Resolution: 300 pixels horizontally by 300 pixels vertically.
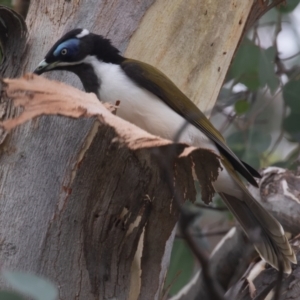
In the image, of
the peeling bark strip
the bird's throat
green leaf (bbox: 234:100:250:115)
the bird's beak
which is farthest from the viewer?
green leaf (bbox: 234:100:250:115)

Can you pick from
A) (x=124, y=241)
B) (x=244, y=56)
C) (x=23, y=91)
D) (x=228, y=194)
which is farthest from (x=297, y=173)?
(x=23, y=91)

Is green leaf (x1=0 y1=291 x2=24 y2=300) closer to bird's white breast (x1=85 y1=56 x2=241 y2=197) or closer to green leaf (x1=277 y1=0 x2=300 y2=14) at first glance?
bird's white breast (x1=85 y1=56 x2=241 y2=197)

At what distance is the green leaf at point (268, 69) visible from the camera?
12.3 feet

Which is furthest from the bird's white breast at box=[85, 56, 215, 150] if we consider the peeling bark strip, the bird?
the peeling bark strip

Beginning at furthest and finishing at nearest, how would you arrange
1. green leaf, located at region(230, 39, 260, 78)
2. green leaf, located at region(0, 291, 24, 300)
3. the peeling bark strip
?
green leaf, located at region(230, 39, 260, 78) < the peeling bark strip < green leaf, located at region(0, 291, 24, 300)

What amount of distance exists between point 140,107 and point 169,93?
131mm

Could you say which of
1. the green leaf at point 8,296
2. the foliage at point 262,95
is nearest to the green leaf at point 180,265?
the foliage at point 262,95

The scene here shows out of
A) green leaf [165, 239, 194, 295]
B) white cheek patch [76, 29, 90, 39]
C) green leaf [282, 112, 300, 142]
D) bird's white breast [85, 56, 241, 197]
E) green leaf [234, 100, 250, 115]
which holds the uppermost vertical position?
white cheek patch [76, 29, 90, 39]

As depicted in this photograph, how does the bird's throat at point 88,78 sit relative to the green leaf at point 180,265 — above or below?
above

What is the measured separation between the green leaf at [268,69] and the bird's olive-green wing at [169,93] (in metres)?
1.05

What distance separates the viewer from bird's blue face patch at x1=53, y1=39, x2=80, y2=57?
8.59 feet

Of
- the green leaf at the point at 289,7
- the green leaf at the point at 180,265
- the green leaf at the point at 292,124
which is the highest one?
the green leaf at the point at 289,7

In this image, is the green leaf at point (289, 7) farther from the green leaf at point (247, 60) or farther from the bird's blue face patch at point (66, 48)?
the bird's blue face patch at point (66, 48)

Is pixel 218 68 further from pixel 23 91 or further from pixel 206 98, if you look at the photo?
pixel 23 91
